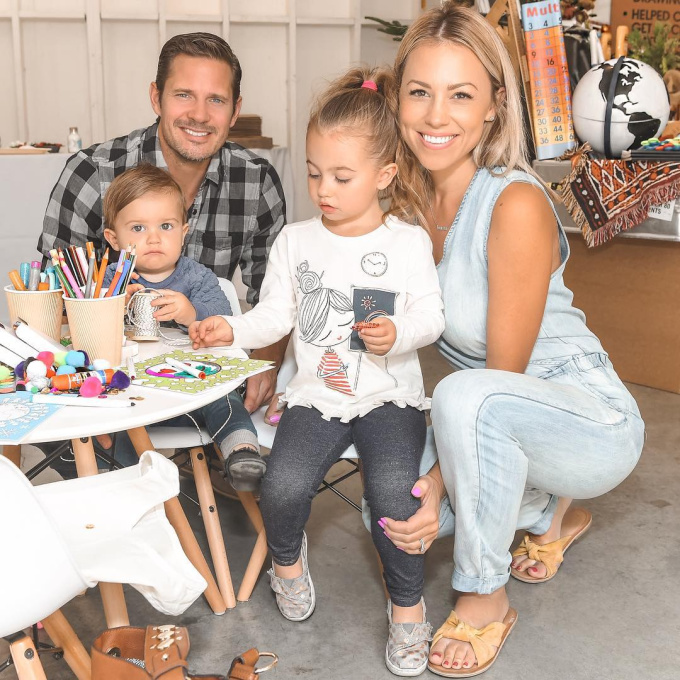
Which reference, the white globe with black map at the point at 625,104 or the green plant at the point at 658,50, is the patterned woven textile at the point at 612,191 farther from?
the green plant at the point at 658,50

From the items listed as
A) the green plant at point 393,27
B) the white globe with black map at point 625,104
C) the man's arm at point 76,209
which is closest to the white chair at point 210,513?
the man's arm at point 76,209

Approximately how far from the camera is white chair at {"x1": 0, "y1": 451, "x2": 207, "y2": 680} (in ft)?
3.50

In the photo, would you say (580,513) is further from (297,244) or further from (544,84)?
(544,84)

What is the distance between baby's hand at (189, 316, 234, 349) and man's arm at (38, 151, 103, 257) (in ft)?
2.62

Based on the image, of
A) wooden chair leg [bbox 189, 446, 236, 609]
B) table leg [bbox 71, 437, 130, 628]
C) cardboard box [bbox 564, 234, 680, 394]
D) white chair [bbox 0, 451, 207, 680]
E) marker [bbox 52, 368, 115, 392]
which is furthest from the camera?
cardboard box [bbox 564, 234, 680, 394]

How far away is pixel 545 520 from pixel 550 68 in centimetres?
226

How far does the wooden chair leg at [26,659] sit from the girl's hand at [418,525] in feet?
2.34

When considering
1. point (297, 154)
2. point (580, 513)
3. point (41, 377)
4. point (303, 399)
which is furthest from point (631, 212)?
point (297, 154)

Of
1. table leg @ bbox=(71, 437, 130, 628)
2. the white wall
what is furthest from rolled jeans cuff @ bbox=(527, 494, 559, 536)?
the white wall

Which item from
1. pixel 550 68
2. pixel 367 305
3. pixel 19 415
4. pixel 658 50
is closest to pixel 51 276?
pixel 19 415

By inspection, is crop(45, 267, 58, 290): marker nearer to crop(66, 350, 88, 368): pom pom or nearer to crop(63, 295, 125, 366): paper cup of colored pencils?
crop(63, 295, 125, 366): paper cup of colored pencils

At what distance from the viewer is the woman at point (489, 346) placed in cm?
170

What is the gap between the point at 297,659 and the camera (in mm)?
A: 1798

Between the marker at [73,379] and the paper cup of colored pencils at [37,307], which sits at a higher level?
the paper cup of colored pencils at [37,307]
